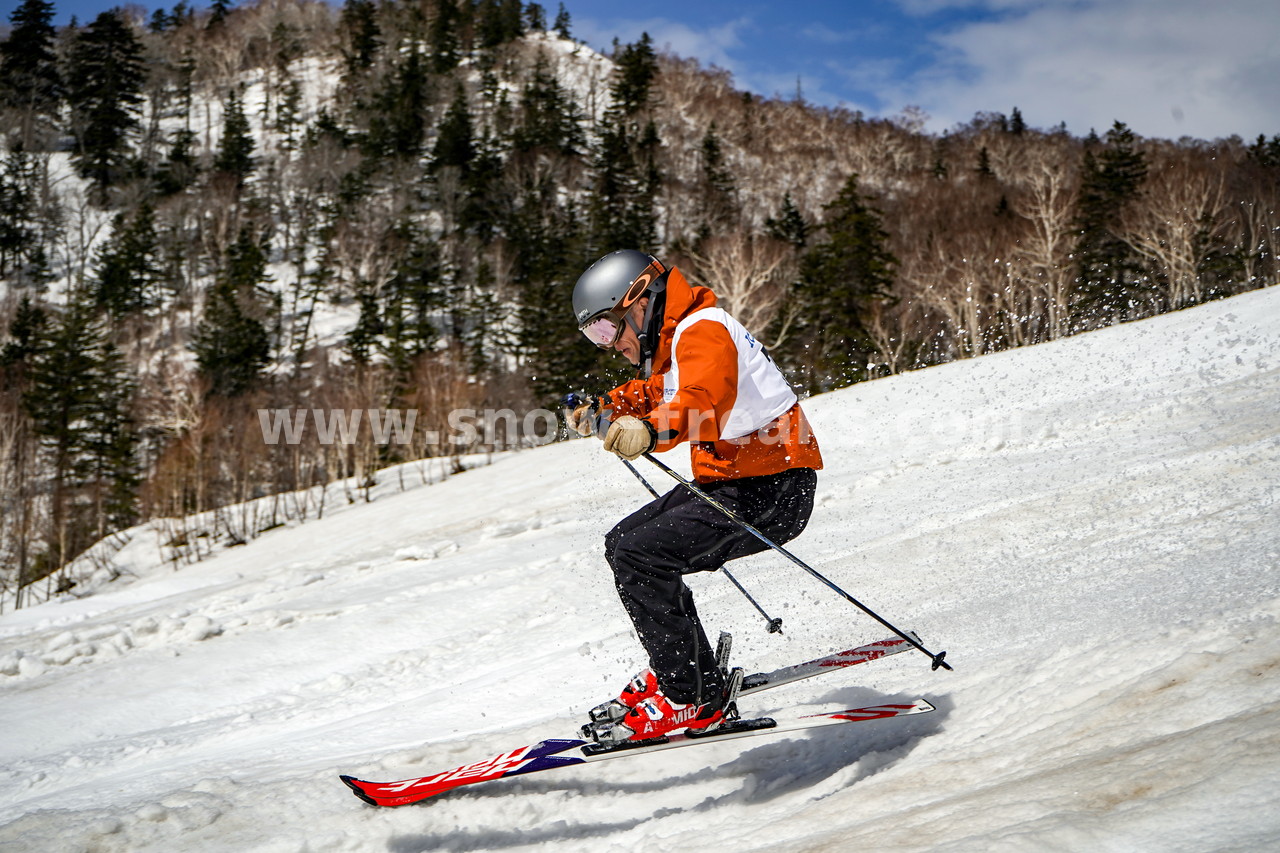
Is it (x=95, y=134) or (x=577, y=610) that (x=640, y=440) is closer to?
(x=577, y=610)

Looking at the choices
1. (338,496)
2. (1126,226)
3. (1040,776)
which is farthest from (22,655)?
(1126,226)

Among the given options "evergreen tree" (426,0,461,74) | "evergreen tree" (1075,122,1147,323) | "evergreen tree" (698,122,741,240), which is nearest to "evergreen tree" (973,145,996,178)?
"evergreen tree" (698,122,741,240)

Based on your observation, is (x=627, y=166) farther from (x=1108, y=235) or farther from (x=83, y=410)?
(x=83, y=410)

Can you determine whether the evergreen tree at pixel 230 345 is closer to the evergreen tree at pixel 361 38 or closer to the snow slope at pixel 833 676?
the snow slope at pixel 833 676

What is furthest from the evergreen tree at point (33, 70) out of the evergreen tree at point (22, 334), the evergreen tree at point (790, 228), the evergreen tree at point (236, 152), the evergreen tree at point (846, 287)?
the evergreen tree at point (846, 287)

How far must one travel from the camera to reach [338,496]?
2623cm

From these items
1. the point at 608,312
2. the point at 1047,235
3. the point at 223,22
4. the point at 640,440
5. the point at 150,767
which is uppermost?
the point at 223,22

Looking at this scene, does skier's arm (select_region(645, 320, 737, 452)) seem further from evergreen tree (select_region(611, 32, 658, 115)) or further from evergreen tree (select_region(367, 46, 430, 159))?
evergreen tree (select_region(611, 32, 658, 115))

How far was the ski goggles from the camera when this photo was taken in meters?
3.49

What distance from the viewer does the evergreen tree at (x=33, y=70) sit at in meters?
78.1

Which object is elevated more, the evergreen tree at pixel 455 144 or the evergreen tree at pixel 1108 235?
the evergreen tree at pixel 455 144

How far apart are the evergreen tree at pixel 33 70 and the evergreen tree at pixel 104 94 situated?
1.95 m

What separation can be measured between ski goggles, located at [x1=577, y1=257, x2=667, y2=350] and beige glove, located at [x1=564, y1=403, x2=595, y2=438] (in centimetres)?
Answer: 33

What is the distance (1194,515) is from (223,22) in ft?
424
